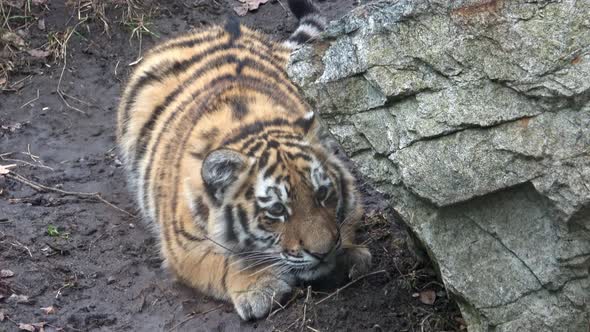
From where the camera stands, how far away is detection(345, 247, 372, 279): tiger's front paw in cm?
419

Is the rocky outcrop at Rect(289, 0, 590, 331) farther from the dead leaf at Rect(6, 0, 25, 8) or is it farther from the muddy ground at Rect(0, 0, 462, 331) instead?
the dead leaf at Rect(6, 0, 25, 8)

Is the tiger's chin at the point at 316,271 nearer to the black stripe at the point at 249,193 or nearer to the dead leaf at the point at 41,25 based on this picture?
the black stripe at the point at 249,193

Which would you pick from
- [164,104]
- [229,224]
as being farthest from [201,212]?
[164,104]

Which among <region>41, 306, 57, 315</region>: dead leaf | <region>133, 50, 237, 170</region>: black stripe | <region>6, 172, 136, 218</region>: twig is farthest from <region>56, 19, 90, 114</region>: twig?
<region>41, 306, 57, 315</region>: dead leaf

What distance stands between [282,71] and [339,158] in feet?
3.04

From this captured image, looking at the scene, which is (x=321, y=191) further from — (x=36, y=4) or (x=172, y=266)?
(x=36, y=4)

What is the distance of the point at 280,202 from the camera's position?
4047 mm

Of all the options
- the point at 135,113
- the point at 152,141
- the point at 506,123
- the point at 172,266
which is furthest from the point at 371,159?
the point at 135,113

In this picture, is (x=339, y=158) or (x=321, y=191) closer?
(x=321, y=191)

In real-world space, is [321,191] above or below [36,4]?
above

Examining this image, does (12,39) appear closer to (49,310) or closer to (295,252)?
(49,310)

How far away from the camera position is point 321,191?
4.10 meters

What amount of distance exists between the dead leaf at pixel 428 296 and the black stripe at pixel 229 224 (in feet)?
3.15

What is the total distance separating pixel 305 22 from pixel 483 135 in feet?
9.91
